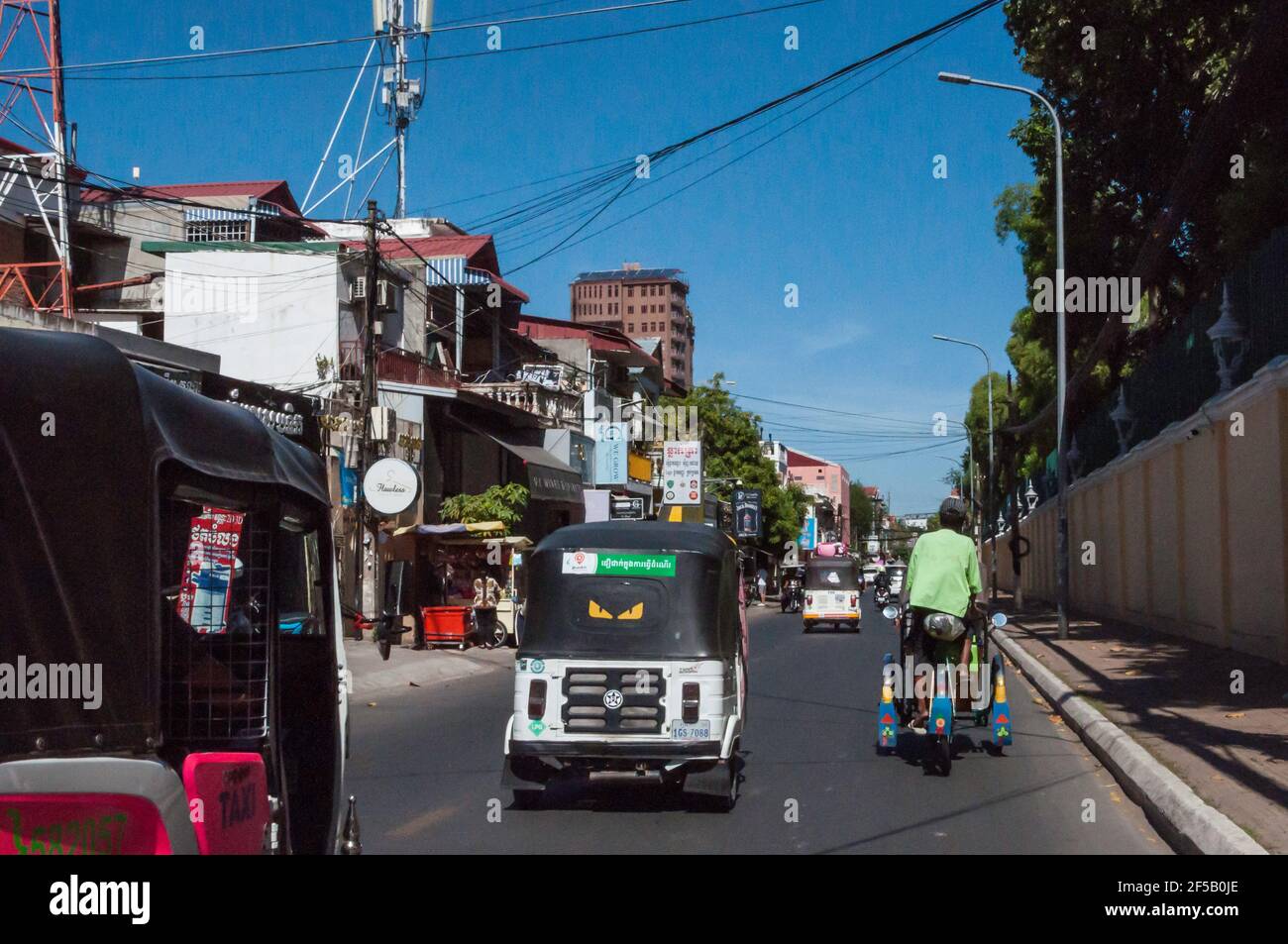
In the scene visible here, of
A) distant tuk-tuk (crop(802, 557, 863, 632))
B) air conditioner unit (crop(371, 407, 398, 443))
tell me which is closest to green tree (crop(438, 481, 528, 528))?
air conditioner unit (crop(371, 407, 398, 443))

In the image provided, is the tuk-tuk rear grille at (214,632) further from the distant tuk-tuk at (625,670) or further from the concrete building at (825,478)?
the concrete building at (825,478)

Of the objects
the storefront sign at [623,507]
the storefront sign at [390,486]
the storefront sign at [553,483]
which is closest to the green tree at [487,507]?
the storefront sign at [553,483]

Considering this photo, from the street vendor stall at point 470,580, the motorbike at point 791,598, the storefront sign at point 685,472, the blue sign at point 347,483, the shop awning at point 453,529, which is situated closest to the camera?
the street vendor stall at point 470,580

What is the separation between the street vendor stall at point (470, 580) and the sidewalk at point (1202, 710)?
1093 centimetres

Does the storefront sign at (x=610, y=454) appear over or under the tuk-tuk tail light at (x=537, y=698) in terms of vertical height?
over

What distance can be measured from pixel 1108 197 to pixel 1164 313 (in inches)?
155

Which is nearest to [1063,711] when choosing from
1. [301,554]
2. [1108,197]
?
[301,554]

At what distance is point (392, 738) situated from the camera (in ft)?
44.4

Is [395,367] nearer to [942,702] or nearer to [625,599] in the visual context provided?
[625,599]

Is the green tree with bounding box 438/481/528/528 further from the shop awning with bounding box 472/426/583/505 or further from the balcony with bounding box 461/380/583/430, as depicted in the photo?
the balcony with bounding box 461/380/583/430

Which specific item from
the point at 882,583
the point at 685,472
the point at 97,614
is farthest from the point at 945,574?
the point at 685,472

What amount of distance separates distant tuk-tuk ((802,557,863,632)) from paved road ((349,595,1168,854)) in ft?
71.4

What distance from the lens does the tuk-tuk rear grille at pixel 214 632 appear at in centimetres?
466

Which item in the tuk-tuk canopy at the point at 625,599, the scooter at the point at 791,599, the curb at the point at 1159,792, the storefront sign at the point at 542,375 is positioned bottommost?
the scooter at the point at 791,599
